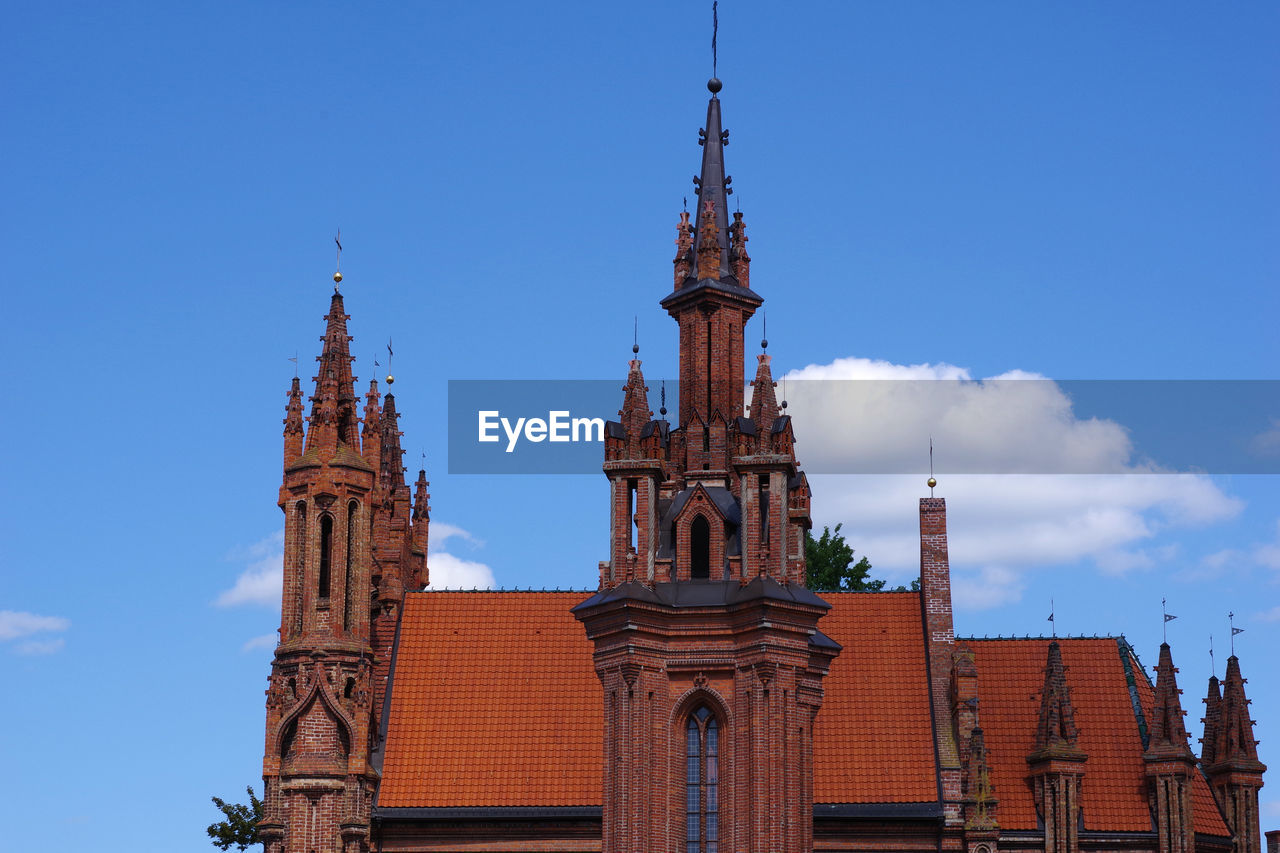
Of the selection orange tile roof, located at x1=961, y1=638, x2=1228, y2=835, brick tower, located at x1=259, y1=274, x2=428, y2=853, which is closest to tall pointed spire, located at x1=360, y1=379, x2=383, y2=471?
brick tower, located at x1=259, y1=274, x2=428, y2=853

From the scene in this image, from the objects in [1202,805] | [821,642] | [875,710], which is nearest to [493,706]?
[875,710]

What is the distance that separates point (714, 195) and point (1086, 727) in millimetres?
17389

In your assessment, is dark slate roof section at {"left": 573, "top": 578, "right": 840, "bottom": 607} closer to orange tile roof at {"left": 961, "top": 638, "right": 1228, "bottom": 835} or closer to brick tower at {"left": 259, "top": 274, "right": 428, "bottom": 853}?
brick tower at {"left": 259, "top": 274, "right": 428, "bottom": 853}

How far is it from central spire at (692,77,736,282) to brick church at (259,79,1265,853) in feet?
0.27

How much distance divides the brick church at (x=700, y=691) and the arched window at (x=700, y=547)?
0.09m

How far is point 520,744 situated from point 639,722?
378 inches

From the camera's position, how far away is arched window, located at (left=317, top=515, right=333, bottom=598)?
195 feet

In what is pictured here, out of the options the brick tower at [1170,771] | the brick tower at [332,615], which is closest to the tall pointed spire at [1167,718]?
the brick tower at [1170,771]

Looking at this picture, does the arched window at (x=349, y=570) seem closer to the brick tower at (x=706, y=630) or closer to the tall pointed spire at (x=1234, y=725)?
the brick tower at (x=706, y=630)

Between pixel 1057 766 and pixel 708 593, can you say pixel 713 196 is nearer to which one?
pixel 708 593

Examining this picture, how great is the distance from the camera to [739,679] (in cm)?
5088

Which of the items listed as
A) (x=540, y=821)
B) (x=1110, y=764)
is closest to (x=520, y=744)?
(x=540, y=821)

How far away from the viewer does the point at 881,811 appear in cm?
5703

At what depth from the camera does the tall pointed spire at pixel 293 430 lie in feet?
199
